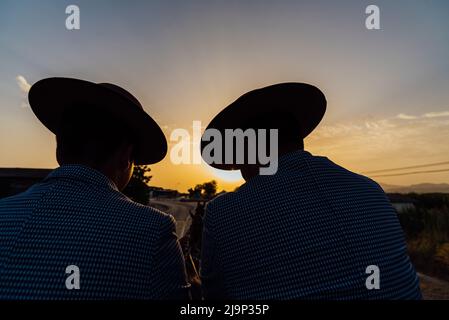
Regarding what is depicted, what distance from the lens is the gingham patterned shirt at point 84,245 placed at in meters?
1.36

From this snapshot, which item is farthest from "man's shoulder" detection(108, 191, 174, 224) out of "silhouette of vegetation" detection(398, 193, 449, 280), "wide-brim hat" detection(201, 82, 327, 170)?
"silhouette of vegetation" detection(398, 193, 449, 280)

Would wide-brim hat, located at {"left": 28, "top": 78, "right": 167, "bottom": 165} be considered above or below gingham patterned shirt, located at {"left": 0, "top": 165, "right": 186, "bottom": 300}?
above

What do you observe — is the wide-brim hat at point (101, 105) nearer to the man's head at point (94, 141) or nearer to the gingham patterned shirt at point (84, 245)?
the man's head at point (94, 141)

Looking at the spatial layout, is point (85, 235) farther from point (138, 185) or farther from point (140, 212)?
point (138, 185)

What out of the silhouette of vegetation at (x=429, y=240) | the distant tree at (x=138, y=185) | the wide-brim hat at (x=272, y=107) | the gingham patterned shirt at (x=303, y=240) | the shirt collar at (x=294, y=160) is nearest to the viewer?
the gingham patterned shirt at (x=303, y=240)

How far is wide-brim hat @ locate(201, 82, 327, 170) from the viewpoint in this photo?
2219 millimetres

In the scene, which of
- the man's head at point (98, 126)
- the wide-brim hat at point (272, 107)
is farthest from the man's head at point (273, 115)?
the man's head at point (98, 126)

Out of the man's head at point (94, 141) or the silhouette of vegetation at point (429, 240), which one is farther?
the silhouette of vegetation at point (429, 240)

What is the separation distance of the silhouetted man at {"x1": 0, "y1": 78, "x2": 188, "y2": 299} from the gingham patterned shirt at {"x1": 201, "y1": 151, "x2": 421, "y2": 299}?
0.30m

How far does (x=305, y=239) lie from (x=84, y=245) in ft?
3.62

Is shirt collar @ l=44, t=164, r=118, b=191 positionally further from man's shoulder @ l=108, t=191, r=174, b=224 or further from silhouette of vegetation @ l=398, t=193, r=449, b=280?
silhouette of vegetation @ l=398, t=193, r=449, b=280

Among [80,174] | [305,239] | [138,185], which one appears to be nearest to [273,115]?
[305,239]

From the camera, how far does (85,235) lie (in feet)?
4.79
